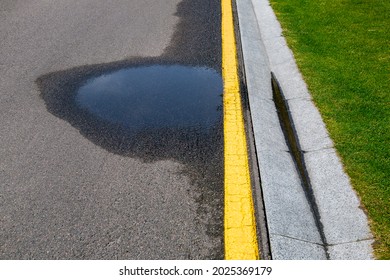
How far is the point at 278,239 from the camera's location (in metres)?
2.64

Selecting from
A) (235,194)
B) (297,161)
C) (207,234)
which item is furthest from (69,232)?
(297,161)

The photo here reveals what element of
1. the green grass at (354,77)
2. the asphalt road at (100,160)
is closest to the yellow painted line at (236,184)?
the asphalt road at (100,160)

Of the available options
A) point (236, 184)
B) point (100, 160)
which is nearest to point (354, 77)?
→ point (236, 184)

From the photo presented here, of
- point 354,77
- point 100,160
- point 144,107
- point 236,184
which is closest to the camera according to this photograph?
point 236,184

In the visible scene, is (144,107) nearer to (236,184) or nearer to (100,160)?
(100,160)

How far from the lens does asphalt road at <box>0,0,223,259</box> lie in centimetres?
268

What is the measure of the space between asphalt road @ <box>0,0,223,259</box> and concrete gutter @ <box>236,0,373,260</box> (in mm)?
324

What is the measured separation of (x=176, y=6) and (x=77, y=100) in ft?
12.5

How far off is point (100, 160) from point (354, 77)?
8.51ft

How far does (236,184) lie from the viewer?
314 cm

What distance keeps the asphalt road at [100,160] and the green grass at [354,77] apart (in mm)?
887

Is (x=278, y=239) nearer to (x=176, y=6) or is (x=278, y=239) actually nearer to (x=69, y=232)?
(x=69, y=232)

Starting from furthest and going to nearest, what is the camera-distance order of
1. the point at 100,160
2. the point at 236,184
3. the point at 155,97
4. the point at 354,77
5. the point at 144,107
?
the point at 354,77 < the point at 155,97 < the point at 144,107 < the point at 100,160 < the point at 236,184

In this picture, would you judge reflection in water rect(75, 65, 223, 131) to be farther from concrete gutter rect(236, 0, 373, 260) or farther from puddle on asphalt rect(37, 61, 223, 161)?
concrete gutter rect(236, 0, 373, 260)
